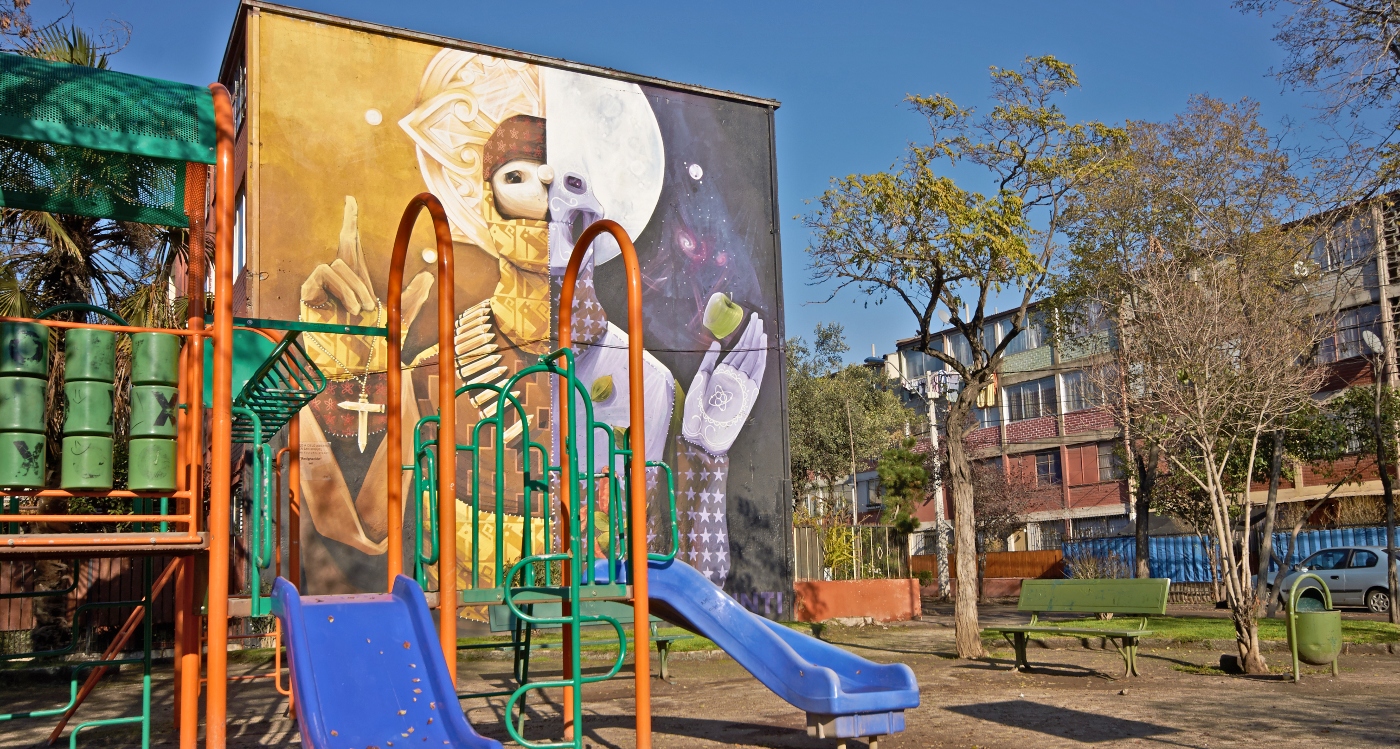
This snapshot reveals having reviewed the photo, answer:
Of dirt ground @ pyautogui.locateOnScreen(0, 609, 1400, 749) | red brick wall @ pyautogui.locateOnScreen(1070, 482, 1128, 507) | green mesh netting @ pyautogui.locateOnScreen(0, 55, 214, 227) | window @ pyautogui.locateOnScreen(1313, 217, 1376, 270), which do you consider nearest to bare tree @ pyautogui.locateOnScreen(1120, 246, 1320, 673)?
window @ pyautogui.locateOnScreen(1313, 217, 1376, 270)

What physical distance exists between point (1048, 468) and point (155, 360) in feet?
156

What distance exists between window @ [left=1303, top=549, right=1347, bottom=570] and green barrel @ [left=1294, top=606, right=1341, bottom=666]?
13.2 metres

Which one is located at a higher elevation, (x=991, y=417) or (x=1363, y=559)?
(x=991, y=417)

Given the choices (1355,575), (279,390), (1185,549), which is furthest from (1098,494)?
(279,390)

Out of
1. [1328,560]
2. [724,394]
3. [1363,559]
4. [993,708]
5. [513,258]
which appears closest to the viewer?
[993,708]

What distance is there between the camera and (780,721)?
10.1 metres

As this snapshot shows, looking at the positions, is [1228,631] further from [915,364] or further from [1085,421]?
[915,364]

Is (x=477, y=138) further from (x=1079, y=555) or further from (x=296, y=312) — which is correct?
(x=1079, y=555)

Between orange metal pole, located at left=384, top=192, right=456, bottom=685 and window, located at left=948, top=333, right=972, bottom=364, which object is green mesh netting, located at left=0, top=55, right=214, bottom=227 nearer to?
orange metal pole, located at left=384, top=192, right=456, bottom=685

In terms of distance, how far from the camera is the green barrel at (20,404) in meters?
5.42

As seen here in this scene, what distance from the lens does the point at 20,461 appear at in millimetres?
5422

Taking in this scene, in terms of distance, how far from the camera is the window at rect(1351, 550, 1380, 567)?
23.3m

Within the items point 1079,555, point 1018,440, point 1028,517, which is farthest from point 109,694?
point 1018,440

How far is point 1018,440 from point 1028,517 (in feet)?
18.0
